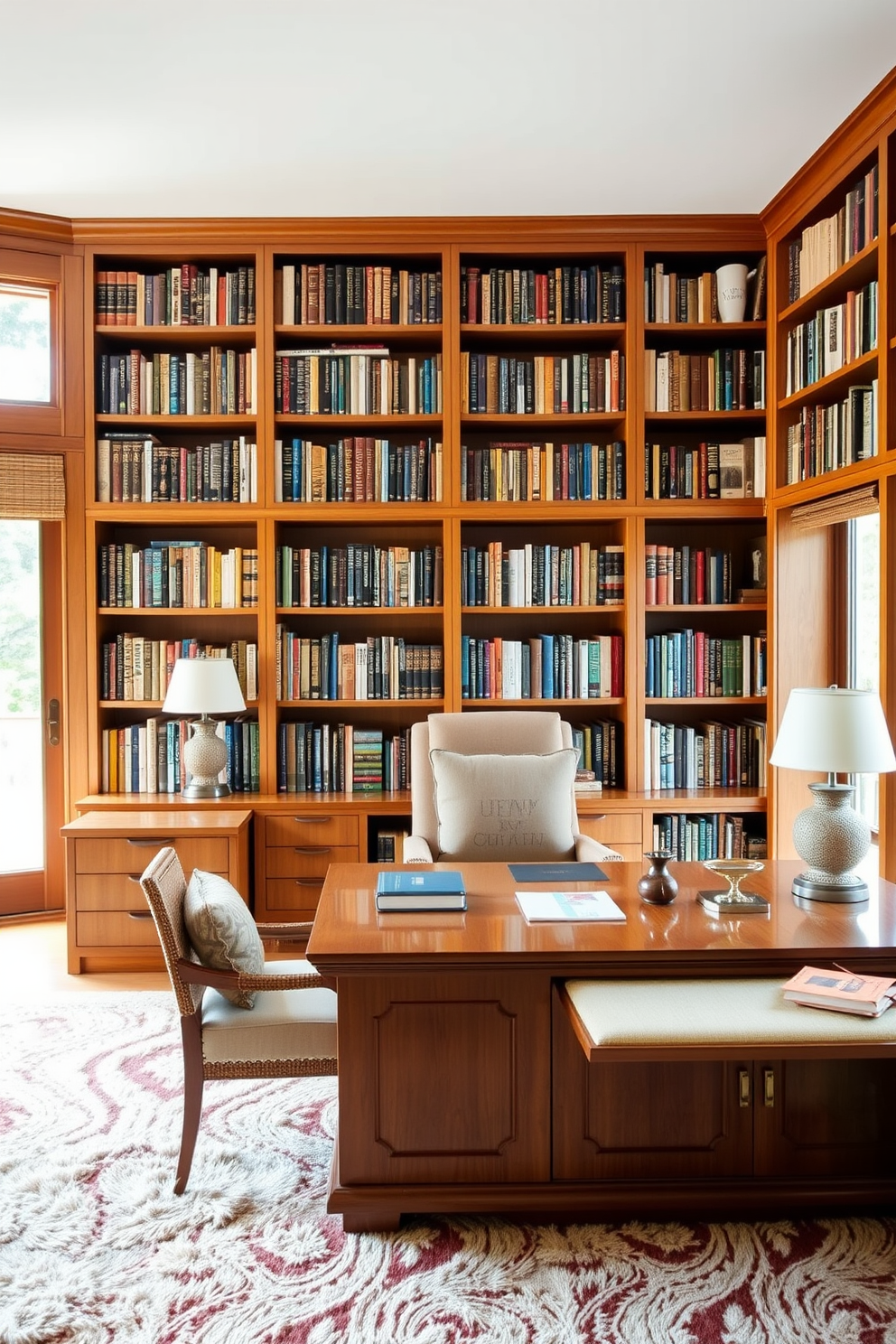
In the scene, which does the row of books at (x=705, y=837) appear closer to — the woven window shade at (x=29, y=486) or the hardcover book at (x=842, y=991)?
the hardcover book at (x=842, y=991)

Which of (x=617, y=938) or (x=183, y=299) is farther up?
(x=183, y=299)

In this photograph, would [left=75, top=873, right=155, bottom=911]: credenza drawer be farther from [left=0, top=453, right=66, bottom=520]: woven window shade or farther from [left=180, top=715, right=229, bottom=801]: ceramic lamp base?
[left=0, top=453, right=66, bottom=520]: woven window shade

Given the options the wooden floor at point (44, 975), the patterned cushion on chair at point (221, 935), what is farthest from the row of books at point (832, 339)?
the wooden floor at point (44, 975)

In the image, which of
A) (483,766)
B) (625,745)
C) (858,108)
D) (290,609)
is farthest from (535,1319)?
(858,108)

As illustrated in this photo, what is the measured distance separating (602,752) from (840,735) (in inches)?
73.8

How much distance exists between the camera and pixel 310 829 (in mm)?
4055

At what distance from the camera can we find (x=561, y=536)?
15.2 ft

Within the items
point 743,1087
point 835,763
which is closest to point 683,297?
point 835,763

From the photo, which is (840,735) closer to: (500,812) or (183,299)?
(500,812)

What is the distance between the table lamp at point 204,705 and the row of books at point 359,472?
79cm

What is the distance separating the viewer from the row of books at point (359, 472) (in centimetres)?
423

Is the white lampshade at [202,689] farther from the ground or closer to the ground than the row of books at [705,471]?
closer to the ground

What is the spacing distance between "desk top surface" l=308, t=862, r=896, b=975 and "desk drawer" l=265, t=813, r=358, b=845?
1450 mm

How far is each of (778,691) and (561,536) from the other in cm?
122
